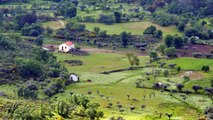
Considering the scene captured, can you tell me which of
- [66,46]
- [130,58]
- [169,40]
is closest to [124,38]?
[169,40]

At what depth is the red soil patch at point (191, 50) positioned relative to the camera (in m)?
120

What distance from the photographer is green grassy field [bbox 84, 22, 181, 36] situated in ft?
463

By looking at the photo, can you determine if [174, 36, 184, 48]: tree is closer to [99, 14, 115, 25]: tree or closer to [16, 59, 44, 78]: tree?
[99, 14, 115, 25]: tree

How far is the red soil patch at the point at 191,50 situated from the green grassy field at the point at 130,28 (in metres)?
16.0

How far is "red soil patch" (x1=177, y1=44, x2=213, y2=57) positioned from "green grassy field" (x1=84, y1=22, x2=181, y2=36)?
629 inches

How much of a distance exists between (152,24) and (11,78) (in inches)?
2561

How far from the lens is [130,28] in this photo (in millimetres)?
144500

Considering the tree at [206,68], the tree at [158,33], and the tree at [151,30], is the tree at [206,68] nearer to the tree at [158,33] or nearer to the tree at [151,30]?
the tree at [158,33]

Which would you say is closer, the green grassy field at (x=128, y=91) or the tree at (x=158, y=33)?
the green grassy field at (x=128, y=91)

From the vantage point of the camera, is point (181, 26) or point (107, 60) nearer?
point (107, 60)

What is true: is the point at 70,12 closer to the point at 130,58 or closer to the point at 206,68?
the point at 130,58

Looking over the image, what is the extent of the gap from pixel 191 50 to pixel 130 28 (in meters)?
26.8

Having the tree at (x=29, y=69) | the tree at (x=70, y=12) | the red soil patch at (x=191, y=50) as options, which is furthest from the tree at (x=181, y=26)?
the tree at (x=29, y=69)

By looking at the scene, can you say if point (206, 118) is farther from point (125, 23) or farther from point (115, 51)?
point (125, 23)
